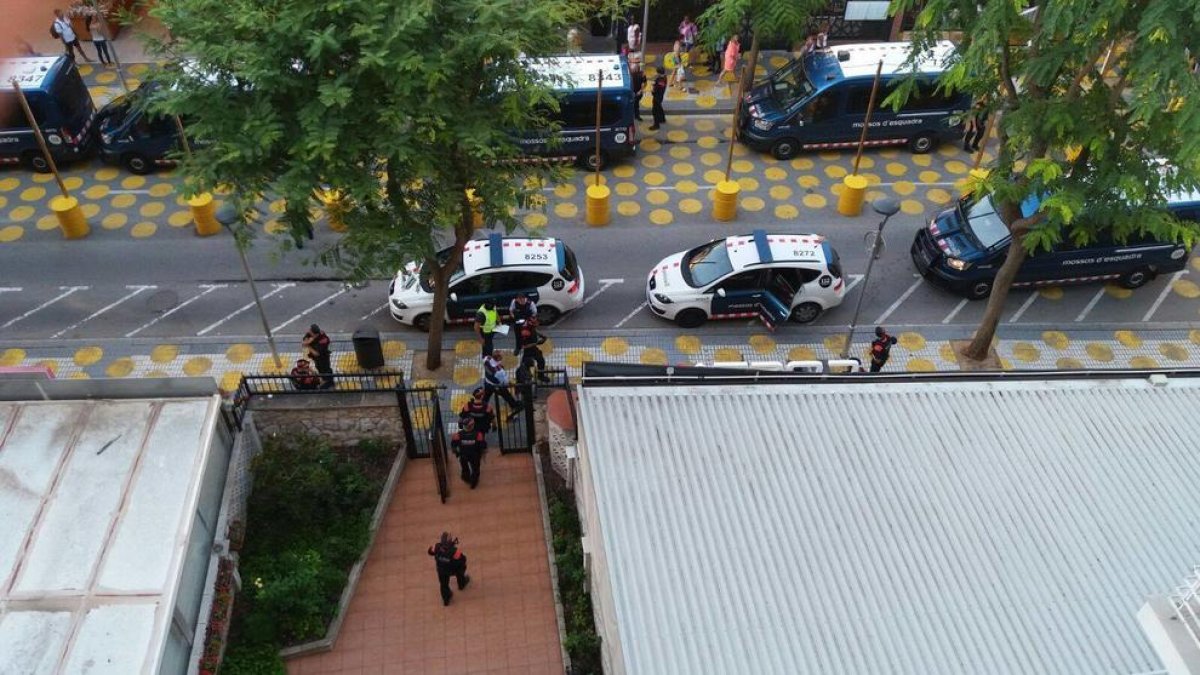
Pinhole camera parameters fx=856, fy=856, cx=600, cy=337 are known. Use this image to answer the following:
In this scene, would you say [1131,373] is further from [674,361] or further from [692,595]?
[674,361]

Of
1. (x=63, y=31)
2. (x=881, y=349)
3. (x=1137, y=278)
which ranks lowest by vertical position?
(x=1137, y=278)

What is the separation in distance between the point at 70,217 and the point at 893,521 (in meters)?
17.1

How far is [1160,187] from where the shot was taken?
482 inches

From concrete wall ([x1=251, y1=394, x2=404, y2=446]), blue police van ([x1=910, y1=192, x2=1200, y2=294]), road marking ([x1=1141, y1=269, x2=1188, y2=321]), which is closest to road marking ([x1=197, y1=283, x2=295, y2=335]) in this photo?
concrete wall ([x1=251, y1=394, x2=404, y2=446])

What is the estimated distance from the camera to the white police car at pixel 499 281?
604 inches

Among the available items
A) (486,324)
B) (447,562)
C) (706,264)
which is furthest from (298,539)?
(706,264)

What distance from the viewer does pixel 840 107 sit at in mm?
19703

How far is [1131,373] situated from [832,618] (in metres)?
5.25

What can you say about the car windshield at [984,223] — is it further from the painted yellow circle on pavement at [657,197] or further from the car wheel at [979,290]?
the painted yellow circle on pavement at [657,197]

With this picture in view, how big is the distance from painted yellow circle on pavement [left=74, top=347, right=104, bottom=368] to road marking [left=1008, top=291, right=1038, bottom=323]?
16.8 m

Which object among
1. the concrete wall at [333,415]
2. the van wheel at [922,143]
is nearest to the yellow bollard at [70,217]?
the concrete wall at [333,415]

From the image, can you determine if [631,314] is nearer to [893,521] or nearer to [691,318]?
[691,318]

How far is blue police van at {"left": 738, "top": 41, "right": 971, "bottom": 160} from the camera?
19.3 metres

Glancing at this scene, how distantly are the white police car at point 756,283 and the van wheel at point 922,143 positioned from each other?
21.8ft
